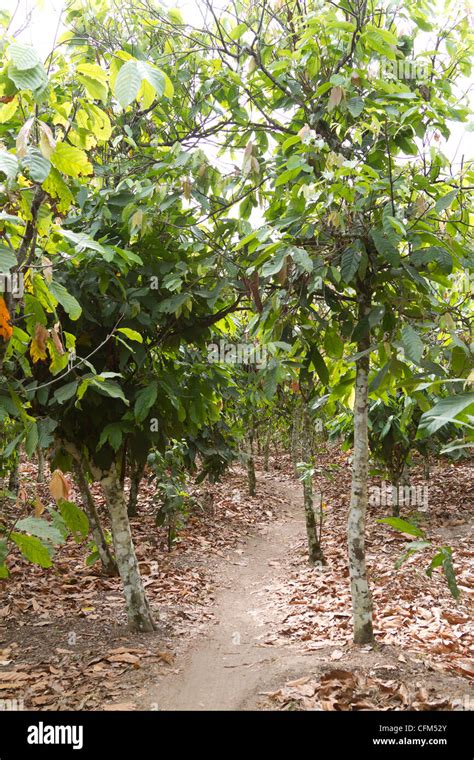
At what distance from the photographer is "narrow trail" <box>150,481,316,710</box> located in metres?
3.51

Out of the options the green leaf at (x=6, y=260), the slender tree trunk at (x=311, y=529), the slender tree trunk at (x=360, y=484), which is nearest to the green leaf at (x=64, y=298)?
the green leaf at (x=6, y=260)

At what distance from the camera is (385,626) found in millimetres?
4277

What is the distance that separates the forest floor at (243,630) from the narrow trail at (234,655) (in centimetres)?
1

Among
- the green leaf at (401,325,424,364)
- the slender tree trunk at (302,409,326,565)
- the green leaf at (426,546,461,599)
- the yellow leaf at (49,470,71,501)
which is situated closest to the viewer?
the green leaf at (426,546,461,599)

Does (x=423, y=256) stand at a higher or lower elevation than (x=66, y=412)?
higher

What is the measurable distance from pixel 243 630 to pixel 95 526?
5.94 feet

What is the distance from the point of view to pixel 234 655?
14.2 ft

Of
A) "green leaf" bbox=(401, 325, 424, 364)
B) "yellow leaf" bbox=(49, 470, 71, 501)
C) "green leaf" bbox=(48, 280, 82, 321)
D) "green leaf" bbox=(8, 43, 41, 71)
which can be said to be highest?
"green leaf" bbox=(8, 43, 41, 71)

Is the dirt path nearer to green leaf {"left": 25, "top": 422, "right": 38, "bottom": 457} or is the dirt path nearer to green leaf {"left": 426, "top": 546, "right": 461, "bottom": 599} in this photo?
green leaf {"left": 426, "top": 546, "right": 461, "bottom": 599}

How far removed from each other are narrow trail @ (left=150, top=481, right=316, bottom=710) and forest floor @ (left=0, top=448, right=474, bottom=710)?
0.01 m

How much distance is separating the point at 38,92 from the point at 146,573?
219 inches

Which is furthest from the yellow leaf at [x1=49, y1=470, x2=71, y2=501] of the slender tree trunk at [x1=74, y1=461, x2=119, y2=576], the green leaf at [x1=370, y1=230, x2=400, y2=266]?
the slender tree trunk at [x1=74, y1=461, x2=119, y2=576]

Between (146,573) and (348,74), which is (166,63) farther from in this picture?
(146,573)
